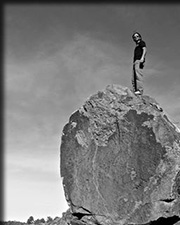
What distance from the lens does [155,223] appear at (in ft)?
27.5

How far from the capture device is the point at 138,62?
10.4 m

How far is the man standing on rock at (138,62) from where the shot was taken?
33.7 feet

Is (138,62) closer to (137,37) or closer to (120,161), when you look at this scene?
(137,37)

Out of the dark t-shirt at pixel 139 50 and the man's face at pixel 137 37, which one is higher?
the man's face at pixel 137 37

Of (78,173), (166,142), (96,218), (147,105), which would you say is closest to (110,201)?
(96,218)

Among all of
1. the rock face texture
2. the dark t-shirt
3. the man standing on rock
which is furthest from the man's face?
the rock face texture

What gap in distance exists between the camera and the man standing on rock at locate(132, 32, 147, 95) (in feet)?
33.7

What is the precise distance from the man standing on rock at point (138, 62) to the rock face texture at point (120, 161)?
955 mm

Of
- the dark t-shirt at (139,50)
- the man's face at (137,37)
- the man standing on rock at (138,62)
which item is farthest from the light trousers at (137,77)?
the man's face at (137,37)

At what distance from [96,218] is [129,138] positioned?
2.14m

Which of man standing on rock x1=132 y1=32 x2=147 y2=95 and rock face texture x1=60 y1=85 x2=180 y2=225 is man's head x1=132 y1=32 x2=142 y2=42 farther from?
rock face texture x1=60 y1=85 x2=180 y2=225

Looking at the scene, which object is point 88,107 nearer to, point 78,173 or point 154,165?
point 78,173

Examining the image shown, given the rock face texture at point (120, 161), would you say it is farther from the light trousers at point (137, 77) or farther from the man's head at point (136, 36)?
the man's head at point (136, 36)

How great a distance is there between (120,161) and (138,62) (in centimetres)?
314
